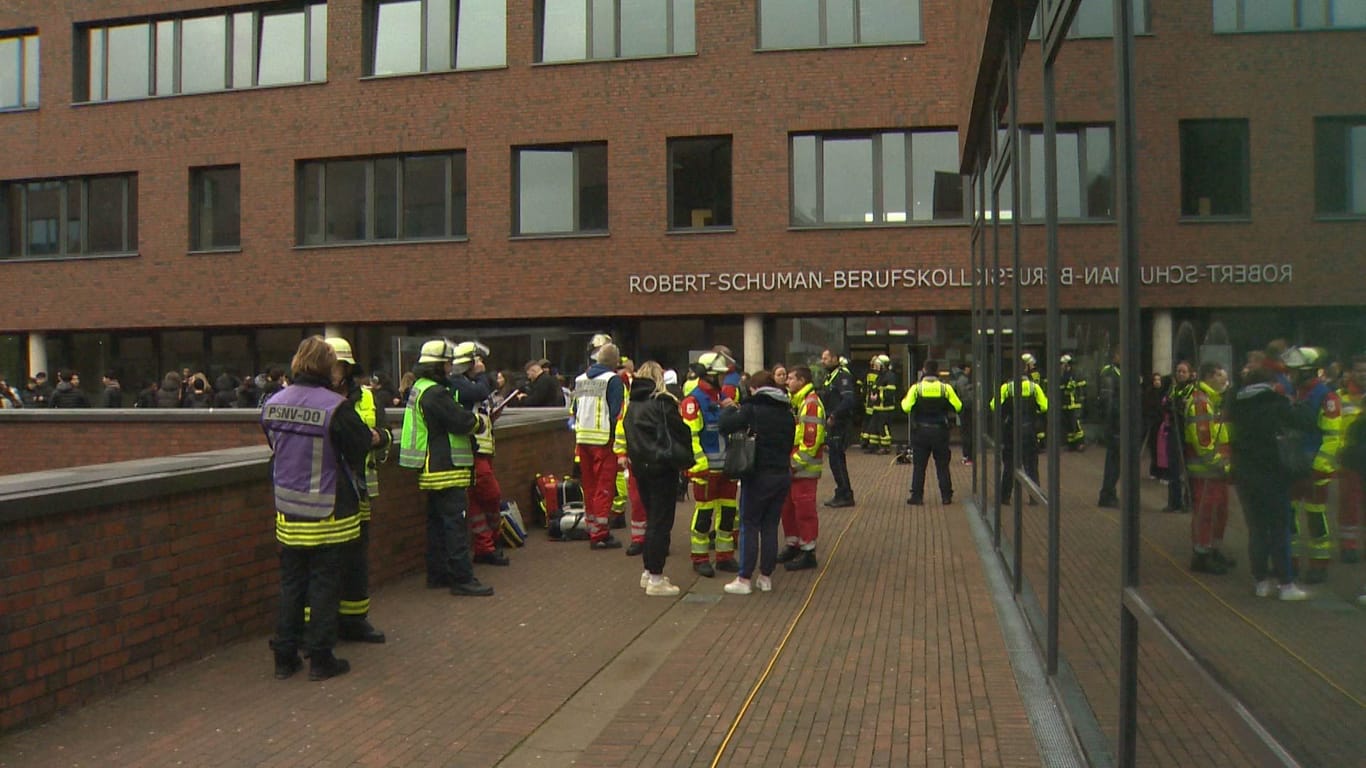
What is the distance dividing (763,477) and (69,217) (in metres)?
25.7

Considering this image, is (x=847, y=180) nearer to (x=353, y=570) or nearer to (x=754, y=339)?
(x=754, y=339)

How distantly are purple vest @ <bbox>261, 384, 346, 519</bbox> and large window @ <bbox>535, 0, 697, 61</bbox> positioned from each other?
19883 millimetres

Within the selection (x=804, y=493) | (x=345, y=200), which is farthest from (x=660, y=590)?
(x=345, y=200)

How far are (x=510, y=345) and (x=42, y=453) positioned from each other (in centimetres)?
1208

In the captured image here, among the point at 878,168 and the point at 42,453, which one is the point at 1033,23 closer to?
the point at 42,453

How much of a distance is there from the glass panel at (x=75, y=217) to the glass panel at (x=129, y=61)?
244cm

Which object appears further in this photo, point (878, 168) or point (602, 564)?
point (878, 168)

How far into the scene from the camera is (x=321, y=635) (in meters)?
6.25

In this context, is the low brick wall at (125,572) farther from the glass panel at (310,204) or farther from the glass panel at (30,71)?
the glass panel at (30,71)

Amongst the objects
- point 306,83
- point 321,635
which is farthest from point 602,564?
point 306,83

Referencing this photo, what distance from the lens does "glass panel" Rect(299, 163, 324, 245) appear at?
2703 centimetres

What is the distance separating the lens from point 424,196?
26312 millimetres

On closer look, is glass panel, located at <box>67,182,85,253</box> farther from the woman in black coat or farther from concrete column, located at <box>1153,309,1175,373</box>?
concrete column, located at <box>1153,309,1175,373</box>

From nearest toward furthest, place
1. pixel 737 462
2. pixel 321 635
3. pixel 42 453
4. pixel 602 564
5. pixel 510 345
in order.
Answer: pixel 321 635
pixel 737 462
pixel 602 564
pixel 42 453
pixel 510 345
